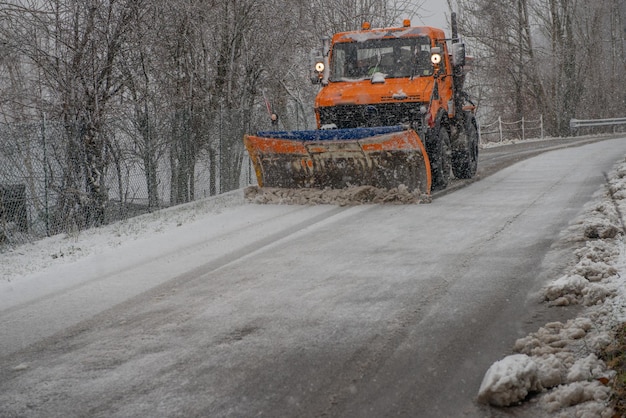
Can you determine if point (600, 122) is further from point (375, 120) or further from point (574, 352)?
point (574, 352)

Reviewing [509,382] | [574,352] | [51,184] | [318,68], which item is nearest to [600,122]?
[318,68]

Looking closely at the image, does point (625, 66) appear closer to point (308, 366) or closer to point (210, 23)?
point (210, 23)

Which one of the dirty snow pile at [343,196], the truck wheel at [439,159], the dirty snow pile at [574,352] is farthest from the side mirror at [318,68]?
the dirty snow pile at [574,352]

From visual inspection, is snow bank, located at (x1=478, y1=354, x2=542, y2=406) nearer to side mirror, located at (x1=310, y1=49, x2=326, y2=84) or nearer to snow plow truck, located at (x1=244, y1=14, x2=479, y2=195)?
snow plow truck, located at (x1=244, y1=14, x2=479, y2=195)

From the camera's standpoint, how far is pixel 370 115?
11273 mm

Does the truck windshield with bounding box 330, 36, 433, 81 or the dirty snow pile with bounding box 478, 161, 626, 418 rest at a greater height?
the truck windshield with bounding box 330, 36, 433, 81

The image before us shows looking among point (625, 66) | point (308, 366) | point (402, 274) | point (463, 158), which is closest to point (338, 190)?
point (463, 158)

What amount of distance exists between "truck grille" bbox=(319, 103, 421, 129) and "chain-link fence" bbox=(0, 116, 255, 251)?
332 cm

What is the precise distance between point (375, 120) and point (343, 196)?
62.5 inches

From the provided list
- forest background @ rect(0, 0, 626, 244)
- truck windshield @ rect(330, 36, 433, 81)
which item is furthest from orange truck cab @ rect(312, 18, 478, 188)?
forest background @ rect(0, 0, 626, 244)

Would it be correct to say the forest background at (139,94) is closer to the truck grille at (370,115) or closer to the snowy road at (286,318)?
the snowy road at (286,318)

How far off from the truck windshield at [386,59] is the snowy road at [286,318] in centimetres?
358

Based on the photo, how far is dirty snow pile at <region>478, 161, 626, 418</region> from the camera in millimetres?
3301

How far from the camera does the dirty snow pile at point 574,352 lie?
3.30 meters
